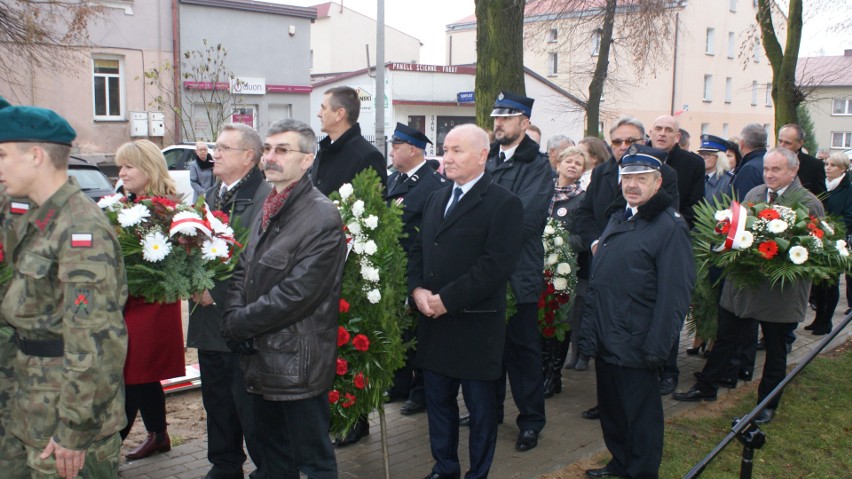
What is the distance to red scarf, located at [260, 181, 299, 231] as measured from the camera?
3889 millimetres

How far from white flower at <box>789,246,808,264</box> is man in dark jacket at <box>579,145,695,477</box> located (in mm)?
1496

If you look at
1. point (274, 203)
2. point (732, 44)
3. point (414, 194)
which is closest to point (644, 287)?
point (414, 194)

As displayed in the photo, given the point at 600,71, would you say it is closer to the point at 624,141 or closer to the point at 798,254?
the point at 624,141

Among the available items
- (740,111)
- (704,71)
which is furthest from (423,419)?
(740,111)

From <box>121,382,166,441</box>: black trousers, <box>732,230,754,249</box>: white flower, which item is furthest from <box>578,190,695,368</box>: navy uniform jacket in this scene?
<box>121,382,166,441</box>: black trousers

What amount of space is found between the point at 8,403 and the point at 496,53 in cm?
737

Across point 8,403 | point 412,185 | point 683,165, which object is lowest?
point 8,403

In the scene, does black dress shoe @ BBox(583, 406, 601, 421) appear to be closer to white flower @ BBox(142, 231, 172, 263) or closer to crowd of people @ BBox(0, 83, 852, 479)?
crowd of people @ BBox(0, 83, 852, 479)

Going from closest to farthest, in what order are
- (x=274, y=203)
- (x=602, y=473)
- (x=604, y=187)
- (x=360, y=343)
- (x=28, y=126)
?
(x=28, y=126) < (x=274, y=203) < (x=360, y=343) < (x=602, y=473) < (x=604, y=187)

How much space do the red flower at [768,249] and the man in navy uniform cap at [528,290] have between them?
1.61 meters

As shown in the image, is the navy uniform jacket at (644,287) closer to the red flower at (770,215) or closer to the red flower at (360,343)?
the red flower at (360,343)

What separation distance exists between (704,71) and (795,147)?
144 feet

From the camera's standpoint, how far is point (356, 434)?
5.40 meters

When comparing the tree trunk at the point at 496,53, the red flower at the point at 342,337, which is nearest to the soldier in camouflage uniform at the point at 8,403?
the red flower at the point at 342,337
